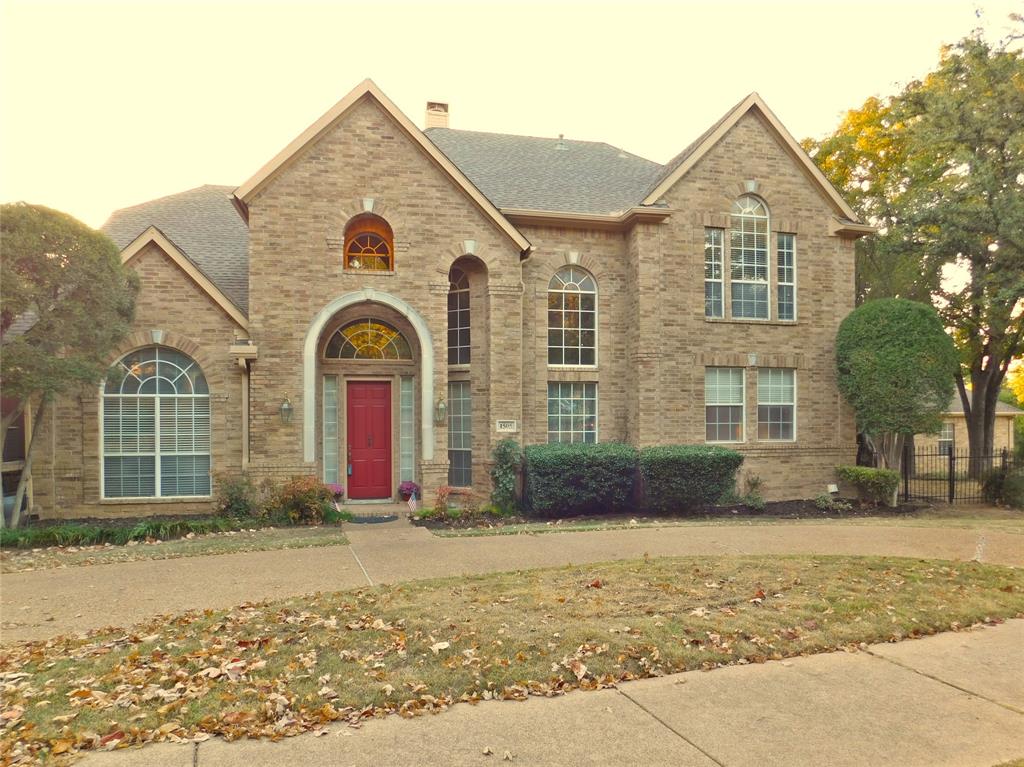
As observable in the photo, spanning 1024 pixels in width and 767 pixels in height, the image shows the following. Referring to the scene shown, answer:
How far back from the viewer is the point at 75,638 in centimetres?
598

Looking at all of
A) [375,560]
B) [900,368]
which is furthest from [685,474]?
[375,560]

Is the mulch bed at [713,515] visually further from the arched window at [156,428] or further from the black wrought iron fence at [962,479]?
the arched window at [156,428]

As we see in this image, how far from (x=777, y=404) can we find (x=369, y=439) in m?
9.61

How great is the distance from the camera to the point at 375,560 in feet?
30.0

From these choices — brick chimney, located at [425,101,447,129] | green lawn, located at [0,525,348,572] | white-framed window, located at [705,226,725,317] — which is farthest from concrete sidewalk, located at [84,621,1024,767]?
brick chimney, located at [425,101,447,129]

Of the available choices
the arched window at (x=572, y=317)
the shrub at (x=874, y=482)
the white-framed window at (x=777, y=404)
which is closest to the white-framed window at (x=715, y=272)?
the white-framed window at (x=777, y=404)

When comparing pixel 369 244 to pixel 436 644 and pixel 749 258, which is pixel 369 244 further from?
pixel 436 644

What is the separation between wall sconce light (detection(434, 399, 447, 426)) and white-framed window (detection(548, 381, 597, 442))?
279 centimetres

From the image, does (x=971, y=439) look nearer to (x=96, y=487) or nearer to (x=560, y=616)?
(x=560, y=616)

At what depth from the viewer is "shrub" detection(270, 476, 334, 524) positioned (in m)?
12.4

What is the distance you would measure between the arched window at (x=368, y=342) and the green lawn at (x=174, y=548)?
4.19 meters

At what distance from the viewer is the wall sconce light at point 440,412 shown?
1381cm

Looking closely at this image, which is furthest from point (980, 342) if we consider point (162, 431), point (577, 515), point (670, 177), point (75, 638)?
point (75, 638)

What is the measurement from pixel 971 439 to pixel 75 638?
26.3 meters
